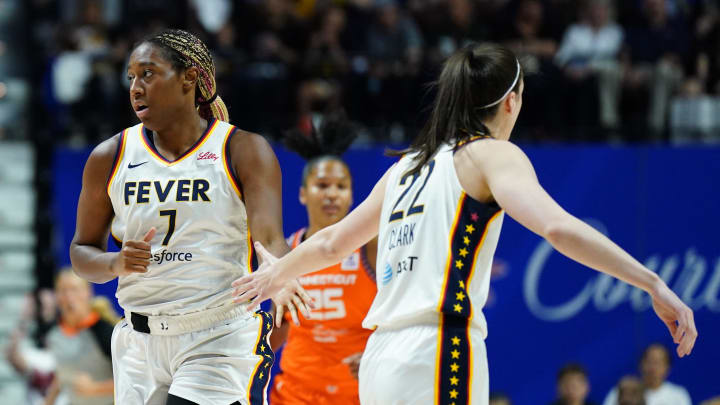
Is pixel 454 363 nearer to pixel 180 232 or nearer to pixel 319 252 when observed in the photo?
pixel 319 252

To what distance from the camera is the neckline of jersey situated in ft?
14.3

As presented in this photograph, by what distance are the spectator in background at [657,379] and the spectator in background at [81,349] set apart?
16.4ft

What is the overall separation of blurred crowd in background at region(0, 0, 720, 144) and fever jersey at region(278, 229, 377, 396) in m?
4.21

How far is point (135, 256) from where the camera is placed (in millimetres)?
4027

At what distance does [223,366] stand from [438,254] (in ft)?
3.82

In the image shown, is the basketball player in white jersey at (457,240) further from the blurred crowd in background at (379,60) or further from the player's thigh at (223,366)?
the blurred crowd in background at (379,60)

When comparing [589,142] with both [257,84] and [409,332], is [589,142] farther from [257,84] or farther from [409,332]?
[409,332]

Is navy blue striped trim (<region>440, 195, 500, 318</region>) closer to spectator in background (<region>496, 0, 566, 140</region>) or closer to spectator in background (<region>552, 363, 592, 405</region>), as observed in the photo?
spectator in background (<region>552, 363, 592, 405</region>)

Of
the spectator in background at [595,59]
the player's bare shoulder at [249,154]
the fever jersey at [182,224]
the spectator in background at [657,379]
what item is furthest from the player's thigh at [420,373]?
the spectator in background at [595,59]

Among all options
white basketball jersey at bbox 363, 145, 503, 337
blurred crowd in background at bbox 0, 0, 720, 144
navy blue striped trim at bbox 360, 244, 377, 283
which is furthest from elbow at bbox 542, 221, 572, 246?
blurred crowd in background at bbox 0, 0, 720, 144

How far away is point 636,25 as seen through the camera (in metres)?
12.3

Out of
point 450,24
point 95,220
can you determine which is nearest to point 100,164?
point 95,220

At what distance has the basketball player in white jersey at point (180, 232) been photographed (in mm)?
4242

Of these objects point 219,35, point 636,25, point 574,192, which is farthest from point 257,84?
point 636,25
